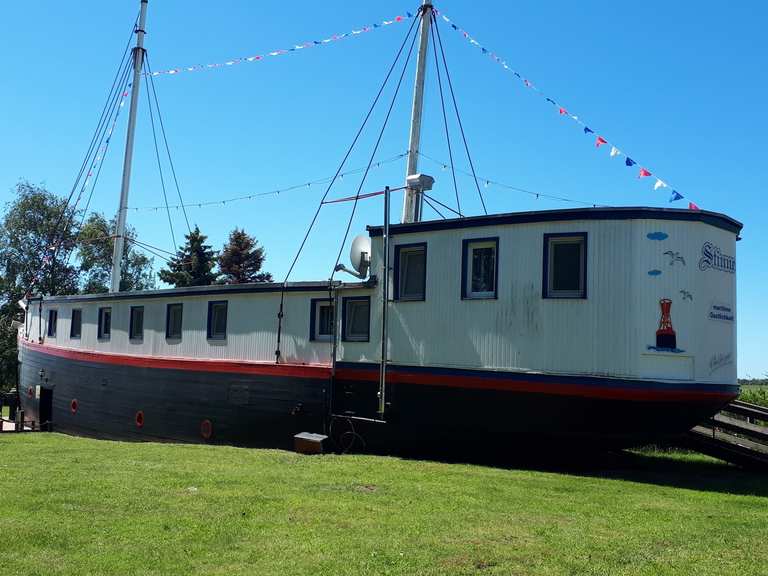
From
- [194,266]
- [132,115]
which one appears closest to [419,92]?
[132,115]

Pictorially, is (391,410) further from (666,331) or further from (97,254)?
(97,254)

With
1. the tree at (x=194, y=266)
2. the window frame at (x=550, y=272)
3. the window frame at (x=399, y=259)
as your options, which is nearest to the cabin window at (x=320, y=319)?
the window frame at (x=399, y=259)

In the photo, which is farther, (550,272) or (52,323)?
(52,323)

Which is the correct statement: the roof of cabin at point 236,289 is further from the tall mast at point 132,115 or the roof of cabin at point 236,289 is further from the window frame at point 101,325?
the tall mast at point 132,115

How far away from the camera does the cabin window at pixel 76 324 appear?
74.3 ft

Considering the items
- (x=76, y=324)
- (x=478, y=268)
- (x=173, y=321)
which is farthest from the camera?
(x=76, y=324)

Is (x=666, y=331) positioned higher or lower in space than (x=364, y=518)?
higher

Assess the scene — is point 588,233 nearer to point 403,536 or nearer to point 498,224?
point 498,224

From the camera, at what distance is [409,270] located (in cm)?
1424

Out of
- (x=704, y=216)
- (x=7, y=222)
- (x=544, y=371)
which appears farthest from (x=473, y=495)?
(x=7, y=222)

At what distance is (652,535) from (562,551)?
133 cm

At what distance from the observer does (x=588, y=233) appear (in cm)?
1219

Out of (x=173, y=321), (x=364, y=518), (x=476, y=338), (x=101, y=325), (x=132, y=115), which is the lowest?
(x=364, y=518)

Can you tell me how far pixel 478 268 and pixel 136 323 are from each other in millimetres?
10432
